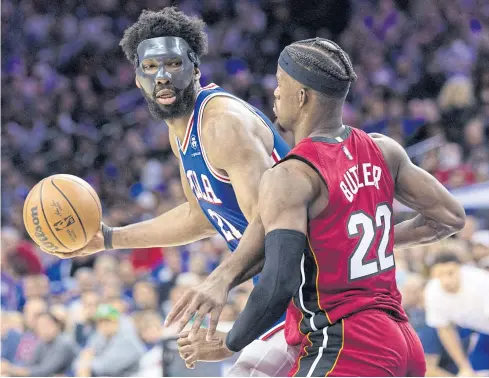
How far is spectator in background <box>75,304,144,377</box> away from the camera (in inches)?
258

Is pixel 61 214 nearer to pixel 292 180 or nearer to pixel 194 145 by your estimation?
pixel 194 145

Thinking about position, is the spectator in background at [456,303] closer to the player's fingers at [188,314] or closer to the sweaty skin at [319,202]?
the sweaty skin at [319,202]

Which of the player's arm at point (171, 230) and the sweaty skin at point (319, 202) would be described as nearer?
the sweaty skin at point (319, 202)

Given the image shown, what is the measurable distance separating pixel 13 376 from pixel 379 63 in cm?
634

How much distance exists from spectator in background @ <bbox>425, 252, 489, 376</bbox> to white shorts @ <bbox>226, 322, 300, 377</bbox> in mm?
2676

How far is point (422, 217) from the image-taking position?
319 cm

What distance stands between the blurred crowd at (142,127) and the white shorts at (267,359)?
2.65 m

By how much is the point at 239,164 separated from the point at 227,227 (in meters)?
0.50

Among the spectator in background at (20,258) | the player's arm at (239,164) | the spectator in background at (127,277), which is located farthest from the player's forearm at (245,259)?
the spectator in background at (20,258)

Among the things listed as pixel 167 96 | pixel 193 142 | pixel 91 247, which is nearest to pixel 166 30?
pixel 167 96

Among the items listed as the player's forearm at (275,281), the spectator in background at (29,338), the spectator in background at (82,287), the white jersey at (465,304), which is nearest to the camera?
the player's forearm at (275,281)

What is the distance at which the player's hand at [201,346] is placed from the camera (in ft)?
8.79

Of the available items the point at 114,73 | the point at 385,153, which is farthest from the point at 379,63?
the point at 385,153

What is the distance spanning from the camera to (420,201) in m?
3.01
